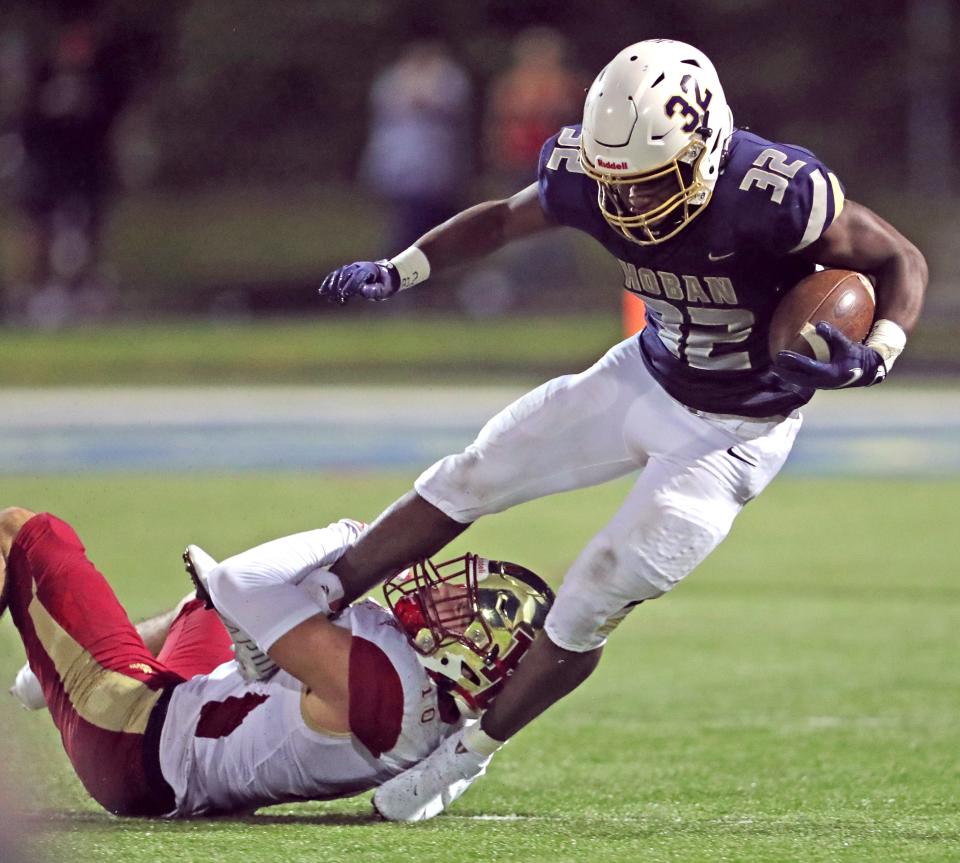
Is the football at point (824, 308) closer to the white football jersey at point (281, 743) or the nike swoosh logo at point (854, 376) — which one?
the nike swoosh logo at point (854, 376)

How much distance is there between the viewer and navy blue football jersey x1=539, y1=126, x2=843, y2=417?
381cm

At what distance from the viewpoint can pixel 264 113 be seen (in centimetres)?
1777

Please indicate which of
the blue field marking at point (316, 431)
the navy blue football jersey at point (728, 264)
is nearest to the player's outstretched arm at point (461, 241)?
the navy blue football jersey at point (728, 264)

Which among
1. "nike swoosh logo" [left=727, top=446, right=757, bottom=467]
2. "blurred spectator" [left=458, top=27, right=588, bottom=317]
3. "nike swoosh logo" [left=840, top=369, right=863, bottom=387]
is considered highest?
"blurred spectator" [left=458, top=27, right=588, bottom=317]

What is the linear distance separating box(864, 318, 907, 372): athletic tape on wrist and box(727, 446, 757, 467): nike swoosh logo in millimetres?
395

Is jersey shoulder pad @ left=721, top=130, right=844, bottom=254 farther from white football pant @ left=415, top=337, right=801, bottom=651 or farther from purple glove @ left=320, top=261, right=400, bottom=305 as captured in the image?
purple glove @ left=320, top=261, right=400, bottom=305

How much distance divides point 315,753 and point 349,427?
293 inches

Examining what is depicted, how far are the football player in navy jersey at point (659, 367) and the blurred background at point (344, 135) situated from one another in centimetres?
896

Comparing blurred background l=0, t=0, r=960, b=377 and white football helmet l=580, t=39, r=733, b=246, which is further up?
blurred background l=0, t=0, r=960, b=377

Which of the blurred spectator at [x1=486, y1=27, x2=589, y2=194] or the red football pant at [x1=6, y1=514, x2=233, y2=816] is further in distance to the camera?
the blurred spectator at [x1=486, y1=27, x2=589, y2=194]

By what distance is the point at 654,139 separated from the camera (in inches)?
150

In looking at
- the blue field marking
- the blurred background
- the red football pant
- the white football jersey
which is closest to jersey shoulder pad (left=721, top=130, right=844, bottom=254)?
the white football jersey

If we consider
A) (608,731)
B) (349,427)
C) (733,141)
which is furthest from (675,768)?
(349,427)

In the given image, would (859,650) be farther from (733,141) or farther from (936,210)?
(936,210)
